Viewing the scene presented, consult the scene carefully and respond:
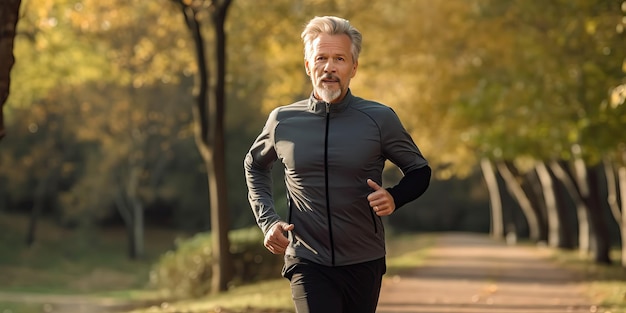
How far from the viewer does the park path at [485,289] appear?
1529cm

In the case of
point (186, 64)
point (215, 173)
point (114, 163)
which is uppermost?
point (186, 64)

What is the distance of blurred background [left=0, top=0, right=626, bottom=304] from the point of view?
68.1ft

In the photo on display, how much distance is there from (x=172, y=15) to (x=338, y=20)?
58.2 ft

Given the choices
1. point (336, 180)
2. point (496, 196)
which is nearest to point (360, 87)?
point (496, 196)

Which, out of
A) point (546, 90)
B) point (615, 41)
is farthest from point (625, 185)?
point (615, 41)

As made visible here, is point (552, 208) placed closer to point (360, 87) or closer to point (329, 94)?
point (360, 87)

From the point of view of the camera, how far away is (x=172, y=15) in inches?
890

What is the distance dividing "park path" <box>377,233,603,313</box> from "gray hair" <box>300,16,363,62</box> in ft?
31.4

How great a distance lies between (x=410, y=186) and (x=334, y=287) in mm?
592

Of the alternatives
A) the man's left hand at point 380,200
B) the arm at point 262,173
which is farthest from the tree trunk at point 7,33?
the man's left hand at point 380,200

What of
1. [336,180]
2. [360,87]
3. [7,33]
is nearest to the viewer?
[336,180]

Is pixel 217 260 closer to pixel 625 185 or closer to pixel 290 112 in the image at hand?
pixel 625 185

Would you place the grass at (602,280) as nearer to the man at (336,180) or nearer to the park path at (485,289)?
the park path at (485,289)

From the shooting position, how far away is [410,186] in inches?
210
